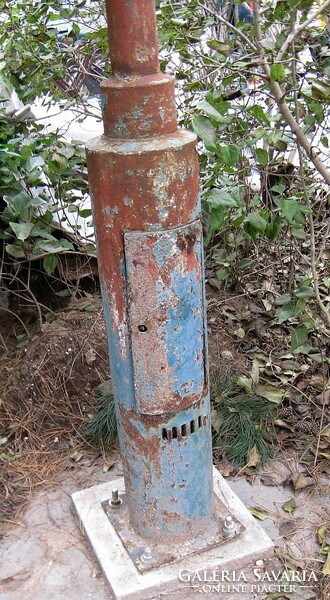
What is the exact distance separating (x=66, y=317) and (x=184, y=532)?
1494 millimetres

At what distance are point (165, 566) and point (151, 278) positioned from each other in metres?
1.02

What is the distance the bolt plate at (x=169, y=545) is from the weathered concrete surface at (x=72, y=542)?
0.40 feet

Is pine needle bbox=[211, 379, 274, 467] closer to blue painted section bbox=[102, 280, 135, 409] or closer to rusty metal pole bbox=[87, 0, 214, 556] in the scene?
rusty metal pole bbox=[87, 0, 214, 556]

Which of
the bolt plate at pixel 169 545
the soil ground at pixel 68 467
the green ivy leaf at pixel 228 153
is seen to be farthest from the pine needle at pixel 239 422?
the green ivy leaf at pixel 228 153

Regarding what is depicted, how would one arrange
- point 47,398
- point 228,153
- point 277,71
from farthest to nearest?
point 47,398
point 228,153
point 277,71

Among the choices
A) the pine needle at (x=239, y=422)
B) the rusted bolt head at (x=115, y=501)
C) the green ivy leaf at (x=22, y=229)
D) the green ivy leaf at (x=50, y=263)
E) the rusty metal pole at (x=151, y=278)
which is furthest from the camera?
the green ivy leaf at (x=50, y=263)

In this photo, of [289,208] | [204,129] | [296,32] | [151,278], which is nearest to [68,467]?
[151,278]

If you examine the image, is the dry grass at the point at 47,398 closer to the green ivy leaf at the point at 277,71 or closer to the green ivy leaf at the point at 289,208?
the green ivy leaf at the point at 289,208

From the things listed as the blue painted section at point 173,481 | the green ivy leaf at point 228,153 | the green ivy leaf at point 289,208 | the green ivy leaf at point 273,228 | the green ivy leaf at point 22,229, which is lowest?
the blue painted section at point 173,481

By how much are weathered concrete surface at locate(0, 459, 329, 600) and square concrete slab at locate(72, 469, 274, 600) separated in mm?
64

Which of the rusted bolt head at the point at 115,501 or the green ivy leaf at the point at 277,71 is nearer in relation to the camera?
the green ivy leaf at the point at 277,71

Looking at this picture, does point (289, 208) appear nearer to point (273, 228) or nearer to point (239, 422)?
point (273, 228)

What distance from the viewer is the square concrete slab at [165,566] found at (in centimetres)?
217

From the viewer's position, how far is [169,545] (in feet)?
7.49
